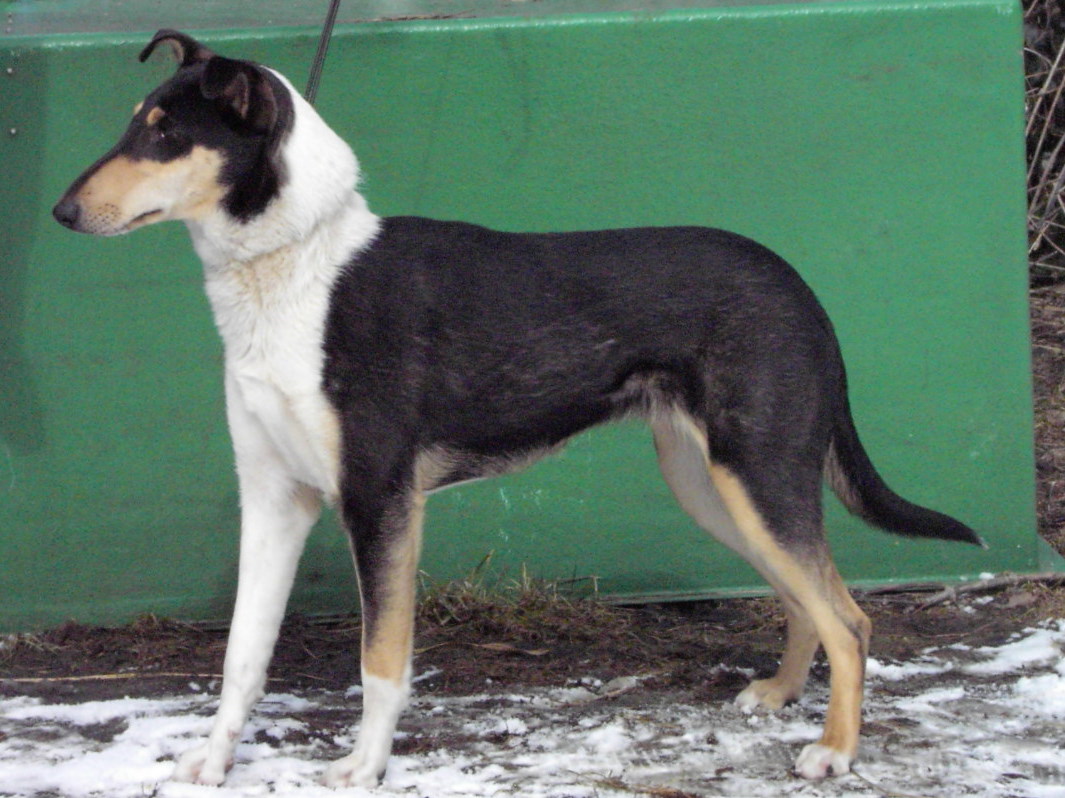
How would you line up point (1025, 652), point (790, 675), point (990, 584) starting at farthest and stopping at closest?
1. point (990, 584)
2. point (1025, 652)
3. point (790, 675)

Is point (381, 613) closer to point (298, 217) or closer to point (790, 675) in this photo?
point (298, 217)

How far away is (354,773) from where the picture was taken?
360cm

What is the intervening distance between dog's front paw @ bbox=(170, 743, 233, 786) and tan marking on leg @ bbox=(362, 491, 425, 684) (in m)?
0.46

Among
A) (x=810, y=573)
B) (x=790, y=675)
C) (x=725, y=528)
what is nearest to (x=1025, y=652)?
(x=790, y=675)

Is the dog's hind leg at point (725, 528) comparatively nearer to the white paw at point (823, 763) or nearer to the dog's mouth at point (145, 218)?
the white paw at point (823, 763)

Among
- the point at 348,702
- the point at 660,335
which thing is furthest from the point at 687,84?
the point at 348,702

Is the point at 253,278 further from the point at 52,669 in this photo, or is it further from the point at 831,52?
the point at 831,52

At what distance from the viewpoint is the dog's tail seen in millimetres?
3951

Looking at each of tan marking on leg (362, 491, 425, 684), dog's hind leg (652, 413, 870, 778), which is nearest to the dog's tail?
dog's hind leg (652, 413, 870, 778)

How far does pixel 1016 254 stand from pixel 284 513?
2.78 m

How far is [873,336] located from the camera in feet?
16.4

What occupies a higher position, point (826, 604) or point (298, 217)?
point (298, 217)

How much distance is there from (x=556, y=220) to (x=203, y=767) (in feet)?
7.17

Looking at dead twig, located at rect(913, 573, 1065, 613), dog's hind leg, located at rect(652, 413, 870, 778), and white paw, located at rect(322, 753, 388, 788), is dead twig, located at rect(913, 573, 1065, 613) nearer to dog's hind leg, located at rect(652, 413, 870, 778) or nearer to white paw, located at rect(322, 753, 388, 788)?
dog's hind leg, located at rect(652, 413, 870, 778)
